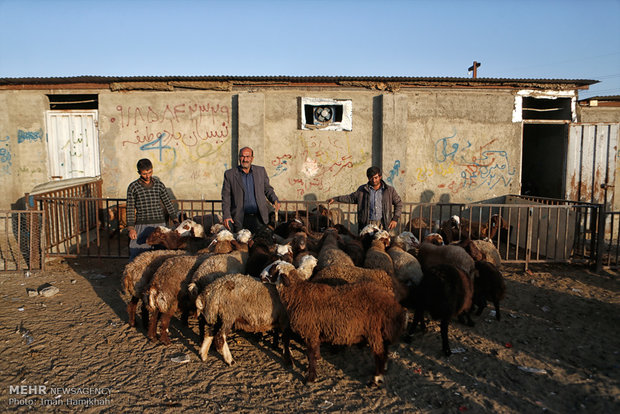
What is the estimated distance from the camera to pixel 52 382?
3686 millimetres

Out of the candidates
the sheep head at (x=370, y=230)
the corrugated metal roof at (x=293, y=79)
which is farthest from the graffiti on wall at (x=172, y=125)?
the sheep head at (x=370, y=230)

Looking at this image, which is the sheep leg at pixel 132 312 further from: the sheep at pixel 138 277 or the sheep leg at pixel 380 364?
the sheep leg at pixel 380 364

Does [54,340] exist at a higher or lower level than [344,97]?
lower

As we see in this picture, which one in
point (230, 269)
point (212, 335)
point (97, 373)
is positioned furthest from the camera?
point (230, 269)

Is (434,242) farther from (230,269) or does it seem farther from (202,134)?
(202,134)

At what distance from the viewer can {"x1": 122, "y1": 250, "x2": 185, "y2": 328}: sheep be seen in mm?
4816

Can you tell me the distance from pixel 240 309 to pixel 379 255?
81.9 inches

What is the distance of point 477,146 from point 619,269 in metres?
4.47

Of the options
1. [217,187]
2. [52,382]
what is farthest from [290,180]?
[52,382]

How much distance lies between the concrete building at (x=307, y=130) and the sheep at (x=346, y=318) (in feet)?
22.8

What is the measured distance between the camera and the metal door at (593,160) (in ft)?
34.3

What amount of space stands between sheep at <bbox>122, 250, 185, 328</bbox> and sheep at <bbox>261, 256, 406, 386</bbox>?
207cm

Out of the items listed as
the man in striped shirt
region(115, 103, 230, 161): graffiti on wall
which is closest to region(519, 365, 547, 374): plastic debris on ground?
the man in striped shirt

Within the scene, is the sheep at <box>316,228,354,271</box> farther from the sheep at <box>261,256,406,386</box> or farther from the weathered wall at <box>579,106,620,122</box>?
the weathered wall at <box>579,106,620,122</box>
